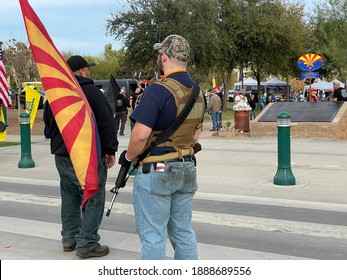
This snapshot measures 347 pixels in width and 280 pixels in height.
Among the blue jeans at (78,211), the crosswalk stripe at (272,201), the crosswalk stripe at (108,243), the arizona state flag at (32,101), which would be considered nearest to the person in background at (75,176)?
the blue jeans at (78,211)

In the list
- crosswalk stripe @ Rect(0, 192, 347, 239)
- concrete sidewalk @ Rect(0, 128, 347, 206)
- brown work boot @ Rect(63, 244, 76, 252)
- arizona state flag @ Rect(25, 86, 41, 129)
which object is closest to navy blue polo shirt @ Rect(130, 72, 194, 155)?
brown work boot @ Rect(63, 244, 76, 252)

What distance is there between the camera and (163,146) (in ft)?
11.6

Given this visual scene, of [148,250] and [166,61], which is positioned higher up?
[166,61]

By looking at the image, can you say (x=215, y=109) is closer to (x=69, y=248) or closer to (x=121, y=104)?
(x=121, y=104)

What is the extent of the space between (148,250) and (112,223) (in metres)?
2.76

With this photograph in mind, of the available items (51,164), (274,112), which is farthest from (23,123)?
(274,112)

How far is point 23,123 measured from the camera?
35.9 feet

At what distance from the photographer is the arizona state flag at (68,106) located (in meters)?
4.55

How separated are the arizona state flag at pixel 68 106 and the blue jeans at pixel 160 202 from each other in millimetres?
1024

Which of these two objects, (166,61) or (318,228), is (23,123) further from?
(166,61)

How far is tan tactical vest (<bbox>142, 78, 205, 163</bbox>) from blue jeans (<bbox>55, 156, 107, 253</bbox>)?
4.79ft

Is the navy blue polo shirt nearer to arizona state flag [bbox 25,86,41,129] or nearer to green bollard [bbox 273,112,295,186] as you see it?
green bollard [bbox 273,112,295,186]

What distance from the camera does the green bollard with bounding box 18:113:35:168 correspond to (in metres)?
10.9

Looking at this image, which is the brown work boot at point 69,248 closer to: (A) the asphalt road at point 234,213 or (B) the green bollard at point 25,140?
(A) the asphalt road at point 234,213
